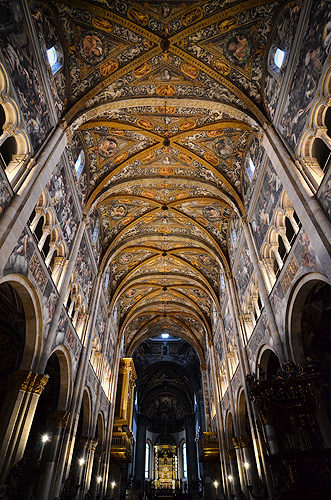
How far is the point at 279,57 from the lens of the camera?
1080 centimetres

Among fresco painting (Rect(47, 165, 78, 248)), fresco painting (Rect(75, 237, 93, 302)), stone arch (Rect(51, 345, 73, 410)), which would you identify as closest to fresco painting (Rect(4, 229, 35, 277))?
fresco painting (Rect(47, 165, 78, 248))

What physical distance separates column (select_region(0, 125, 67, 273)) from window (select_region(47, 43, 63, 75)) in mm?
2066

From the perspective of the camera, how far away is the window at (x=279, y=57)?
34.8 ft

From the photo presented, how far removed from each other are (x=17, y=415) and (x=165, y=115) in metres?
12.3

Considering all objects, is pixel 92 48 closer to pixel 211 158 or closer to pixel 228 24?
pixel 228 24

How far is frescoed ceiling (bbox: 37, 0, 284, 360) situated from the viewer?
1088 cm

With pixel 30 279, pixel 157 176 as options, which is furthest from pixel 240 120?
pixel 30 279

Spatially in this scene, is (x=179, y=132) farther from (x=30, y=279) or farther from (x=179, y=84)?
(x=30, y=279)

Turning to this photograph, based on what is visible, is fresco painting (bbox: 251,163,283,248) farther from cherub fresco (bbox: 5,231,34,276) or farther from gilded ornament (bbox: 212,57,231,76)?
cherub fresco (bbox: 5,231,34,276)

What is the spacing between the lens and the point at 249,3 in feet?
33.6

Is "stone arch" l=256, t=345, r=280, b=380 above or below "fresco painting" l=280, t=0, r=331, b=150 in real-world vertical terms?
below

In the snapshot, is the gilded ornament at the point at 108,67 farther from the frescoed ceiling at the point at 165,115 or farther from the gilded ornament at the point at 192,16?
the gilded ornament at the point at 192,16

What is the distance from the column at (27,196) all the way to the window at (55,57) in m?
2.07

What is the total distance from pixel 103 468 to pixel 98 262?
38.8ft
